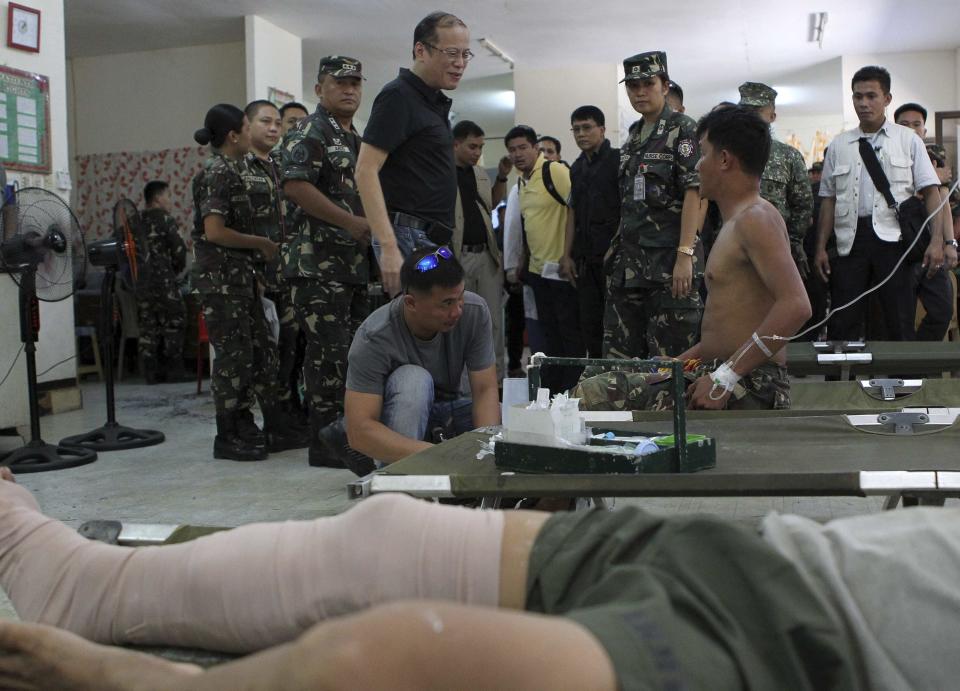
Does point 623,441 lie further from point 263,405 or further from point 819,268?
point 819,268

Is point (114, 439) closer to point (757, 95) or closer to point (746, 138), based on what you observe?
point (746, 138)

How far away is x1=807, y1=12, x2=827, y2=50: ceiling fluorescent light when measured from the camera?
936 cm

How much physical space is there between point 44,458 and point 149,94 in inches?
242

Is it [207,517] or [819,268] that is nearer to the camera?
[207,517]

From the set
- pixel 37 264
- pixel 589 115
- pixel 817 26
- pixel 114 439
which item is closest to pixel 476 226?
pixel 589 115

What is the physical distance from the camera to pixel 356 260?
13.6 feet

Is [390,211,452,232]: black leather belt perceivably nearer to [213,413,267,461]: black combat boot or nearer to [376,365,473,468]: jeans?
[376,365,473,468]: jeans

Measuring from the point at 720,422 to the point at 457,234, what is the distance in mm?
2260

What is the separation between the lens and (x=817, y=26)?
9.73 m

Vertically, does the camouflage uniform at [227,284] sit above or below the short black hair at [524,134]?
below

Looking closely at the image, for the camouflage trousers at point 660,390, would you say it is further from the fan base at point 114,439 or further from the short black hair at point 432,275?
the fan base at point 114,439

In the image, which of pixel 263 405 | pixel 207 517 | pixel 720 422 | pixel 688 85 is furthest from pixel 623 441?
pixel 688 85

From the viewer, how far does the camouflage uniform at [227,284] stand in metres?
4.49

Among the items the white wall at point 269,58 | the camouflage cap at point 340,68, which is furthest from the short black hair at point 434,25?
the white wall at point 269,58
